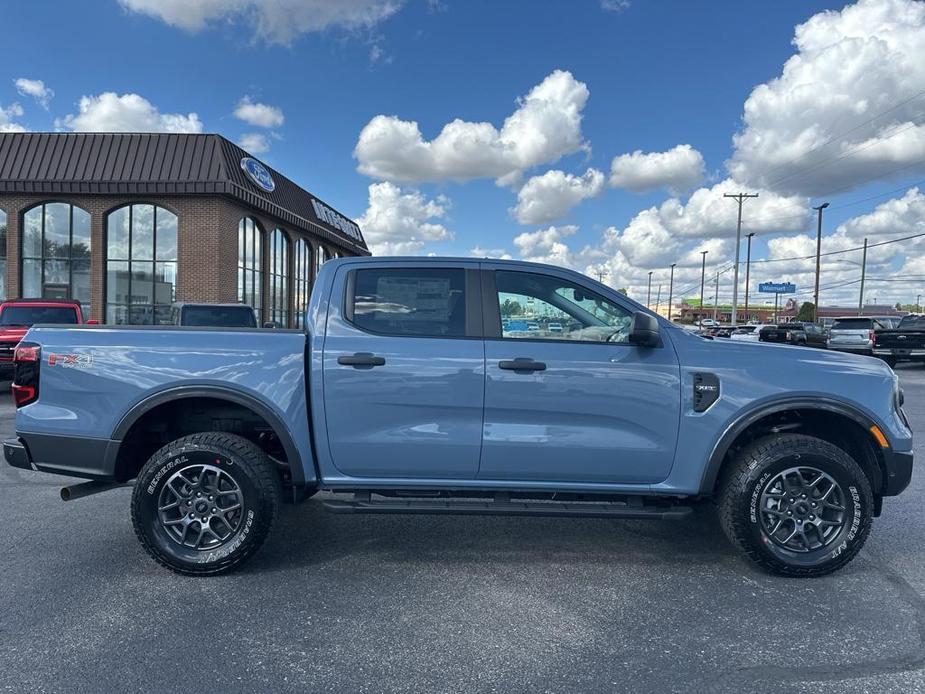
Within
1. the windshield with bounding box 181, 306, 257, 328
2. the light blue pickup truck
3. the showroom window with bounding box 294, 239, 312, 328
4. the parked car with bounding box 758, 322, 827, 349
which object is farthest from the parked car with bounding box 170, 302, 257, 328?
the parked car with bounding box 758, 322, 827, 349

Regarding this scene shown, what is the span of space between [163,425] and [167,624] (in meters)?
1.31

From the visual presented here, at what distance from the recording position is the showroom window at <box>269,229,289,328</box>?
25.5 m

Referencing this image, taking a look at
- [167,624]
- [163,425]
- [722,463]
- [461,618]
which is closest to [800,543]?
[722,463]

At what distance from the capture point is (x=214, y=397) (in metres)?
3.71

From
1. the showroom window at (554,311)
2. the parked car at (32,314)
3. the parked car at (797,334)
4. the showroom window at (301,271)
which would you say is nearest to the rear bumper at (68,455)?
A: the showroom window at (554,311)

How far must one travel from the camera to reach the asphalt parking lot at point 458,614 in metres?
2.76

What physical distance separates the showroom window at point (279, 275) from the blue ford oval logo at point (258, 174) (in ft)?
7.20

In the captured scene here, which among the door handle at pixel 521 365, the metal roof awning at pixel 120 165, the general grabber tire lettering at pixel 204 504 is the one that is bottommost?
the general grabber tire lettering at pixel 204 504

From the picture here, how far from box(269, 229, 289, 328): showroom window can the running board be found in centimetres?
2218

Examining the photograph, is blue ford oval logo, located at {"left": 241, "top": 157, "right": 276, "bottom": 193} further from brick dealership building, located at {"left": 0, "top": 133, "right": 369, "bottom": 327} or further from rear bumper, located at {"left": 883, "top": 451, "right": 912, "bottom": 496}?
rear bumper, located at {"left": 883, "top": 451, "right": 912, "bottom": 496}

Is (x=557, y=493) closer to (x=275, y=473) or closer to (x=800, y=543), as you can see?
(x=800, y=543)

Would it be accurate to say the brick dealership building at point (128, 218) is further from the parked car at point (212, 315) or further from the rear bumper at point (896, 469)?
the rear bumper at point (896, 469)

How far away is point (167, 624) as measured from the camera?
3174 millimetres

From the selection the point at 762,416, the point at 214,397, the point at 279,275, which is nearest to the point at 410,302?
the point at 214,397
